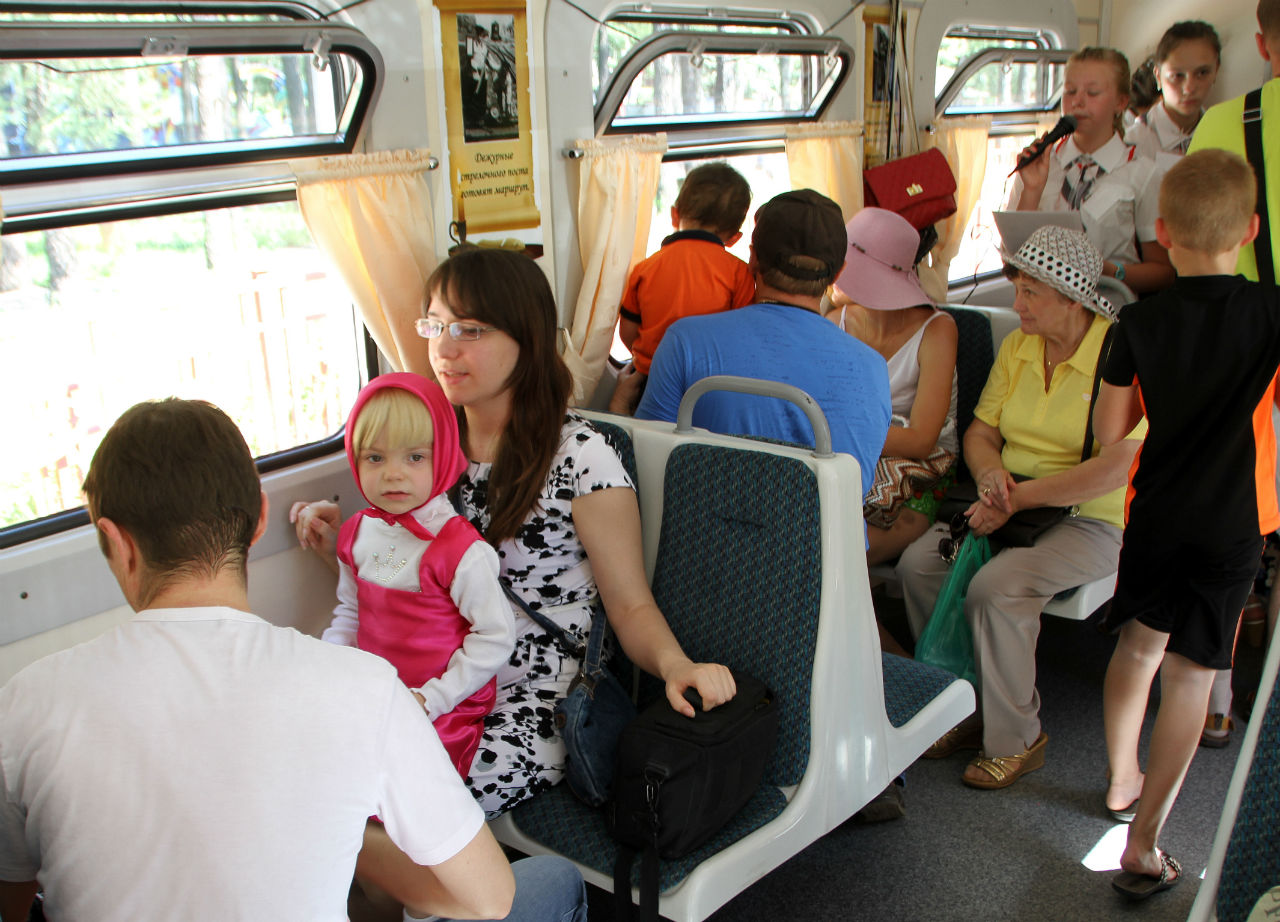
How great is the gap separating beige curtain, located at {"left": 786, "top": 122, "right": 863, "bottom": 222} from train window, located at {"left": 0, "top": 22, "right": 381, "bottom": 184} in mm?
2276

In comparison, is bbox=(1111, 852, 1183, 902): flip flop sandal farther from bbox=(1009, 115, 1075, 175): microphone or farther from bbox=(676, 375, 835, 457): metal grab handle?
bbox=(1009, 115, 1075, 175): microphone

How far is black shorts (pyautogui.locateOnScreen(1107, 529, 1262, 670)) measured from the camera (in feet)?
8.52

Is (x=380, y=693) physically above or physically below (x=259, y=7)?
below

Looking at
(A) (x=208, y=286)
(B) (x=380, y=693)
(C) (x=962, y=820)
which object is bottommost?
(C) (x=962, y=820)

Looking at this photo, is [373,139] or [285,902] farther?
[373,139]

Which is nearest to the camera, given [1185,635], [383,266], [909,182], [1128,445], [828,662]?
[828,662]

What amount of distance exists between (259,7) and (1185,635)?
271cm

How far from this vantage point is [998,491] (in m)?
3.39

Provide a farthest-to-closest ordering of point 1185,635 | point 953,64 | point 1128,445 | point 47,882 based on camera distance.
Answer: point 953,64
point 1128,445
point 1185,635
point 47,882

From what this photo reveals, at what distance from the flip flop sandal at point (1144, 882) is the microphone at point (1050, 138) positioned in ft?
10.3

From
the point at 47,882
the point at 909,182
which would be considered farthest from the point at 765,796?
the point at 909,182

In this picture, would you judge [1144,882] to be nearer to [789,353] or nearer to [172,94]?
[789,353]

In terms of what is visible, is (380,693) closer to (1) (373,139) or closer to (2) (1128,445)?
(1) (373,139)

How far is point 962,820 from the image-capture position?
3076 millimetres
